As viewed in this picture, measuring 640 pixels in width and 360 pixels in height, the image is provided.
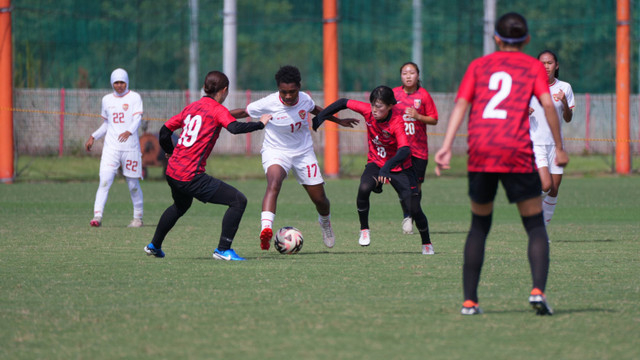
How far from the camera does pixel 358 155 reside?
25328mm

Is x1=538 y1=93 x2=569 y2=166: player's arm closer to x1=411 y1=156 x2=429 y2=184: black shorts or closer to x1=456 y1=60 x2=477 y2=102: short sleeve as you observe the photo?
x1=456 y1=60 x2=477 y2=102: short sleeve

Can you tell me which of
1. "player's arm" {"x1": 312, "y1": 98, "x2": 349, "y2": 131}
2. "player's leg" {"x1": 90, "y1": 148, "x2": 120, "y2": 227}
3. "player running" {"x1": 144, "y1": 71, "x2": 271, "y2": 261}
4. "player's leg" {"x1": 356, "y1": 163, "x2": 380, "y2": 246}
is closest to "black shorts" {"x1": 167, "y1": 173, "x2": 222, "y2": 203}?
"player running" {"x1": 144, "y1": 71, "x2": 271, "y2": 261}

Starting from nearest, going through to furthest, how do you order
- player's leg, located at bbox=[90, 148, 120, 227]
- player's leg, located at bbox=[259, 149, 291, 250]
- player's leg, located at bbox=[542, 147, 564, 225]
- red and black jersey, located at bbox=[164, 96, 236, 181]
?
red and black jersey, located at bbox=[164, 96, 236, 181] < player's leg, located at bbox=[259, 149, 291, 250] < player's leg, located at bbox=[542, 147, 564, 225] < player's leg, located at bbox=[90, 148, 120, 227]

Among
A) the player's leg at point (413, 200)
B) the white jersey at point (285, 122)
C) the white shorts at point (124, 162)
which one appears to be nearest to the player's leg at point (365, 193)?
the player's leg at point (413, 200)

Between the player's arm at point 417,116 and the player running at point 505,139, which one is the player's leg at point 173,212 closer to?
the player's arm at point 417,116

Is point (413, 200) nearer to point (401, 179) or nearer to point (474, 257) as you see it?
point (401, 179)

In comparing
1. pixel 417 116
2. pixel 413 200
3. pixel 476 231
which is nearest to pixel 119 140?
pixel 413 200

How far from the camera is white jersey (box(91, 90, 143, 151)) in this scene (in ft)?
42.7

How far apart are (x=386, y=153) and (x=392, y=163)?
72cm

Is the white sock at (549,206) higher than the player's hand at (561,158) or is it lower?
lower

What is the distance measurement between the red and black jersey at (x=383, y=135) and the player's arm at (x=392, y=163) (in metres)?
0.07

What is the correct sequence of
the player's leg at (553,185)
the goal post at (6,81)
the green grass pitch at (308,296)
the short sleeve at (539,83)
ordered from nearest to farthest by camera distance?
the green grass pitch at (308,296), the short sleeve at (539,83), the player's leg at (553,185), the goal post at (6,81)

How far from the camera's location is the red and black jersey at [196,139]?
8.72 m

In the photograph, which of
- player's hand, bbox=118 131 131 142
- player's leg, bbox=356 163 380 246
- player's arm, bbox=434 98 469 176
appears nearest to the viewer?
player's arm, bbox=434 98 469 176
